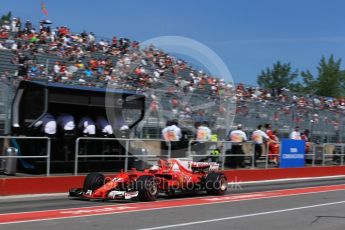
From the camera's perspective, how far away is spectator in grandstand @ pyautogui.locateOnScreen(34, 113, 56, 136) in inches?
605

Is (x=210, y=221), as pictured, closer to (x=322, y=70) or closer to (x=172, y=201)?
(x=172, y=201)

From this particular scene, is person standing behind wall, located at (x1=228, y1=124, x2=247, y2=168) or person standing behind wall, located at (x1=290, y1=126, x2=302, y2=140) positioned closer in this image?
person standing behind wall, located at (x1=228, y1=124, x2=247, y2=168)

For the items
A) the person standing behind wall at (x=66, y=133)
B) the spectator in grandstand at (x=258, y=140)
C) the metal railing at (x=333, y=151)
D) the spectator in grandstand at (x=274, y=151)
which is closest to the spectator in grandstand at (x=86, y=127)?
the person standing behind wall at (x=66, y=133)

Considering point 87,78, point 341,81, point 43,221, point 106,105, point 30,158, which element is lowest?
point 43,221

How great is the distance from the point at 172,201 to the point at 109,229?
4822 mm

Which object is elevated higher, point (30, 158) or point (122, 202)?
point (30, 158)

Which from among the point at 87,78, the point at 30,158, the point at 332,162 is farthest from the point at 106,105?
the point at 332,162

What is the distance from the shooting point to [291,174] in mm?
23297

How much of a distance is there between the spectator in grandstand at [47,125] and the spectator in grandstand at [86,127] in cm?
129

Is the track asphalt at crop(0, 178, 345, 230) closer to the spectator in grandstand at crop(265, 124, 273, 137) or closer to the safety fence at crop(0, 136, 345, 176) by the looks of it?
the safety fence at crop(0, 136, 345, 176)

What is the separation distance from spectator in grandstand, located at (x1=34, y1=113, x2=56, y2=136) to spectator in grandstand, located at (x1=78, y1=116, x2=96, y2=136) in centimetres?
129

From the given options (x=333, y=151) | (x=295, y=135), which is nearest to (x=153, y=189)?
(x=295, y=135)

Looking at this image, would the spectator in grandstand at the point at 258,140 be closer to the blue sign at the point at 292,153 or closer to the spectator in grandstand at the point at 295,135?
the blue sign at the point at 292,153

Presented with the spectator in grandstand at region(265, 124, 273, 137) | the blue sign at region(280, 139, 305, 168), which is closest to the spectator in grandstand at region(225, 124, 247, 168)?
the blue sign at region(280, 139, 305, 168)
